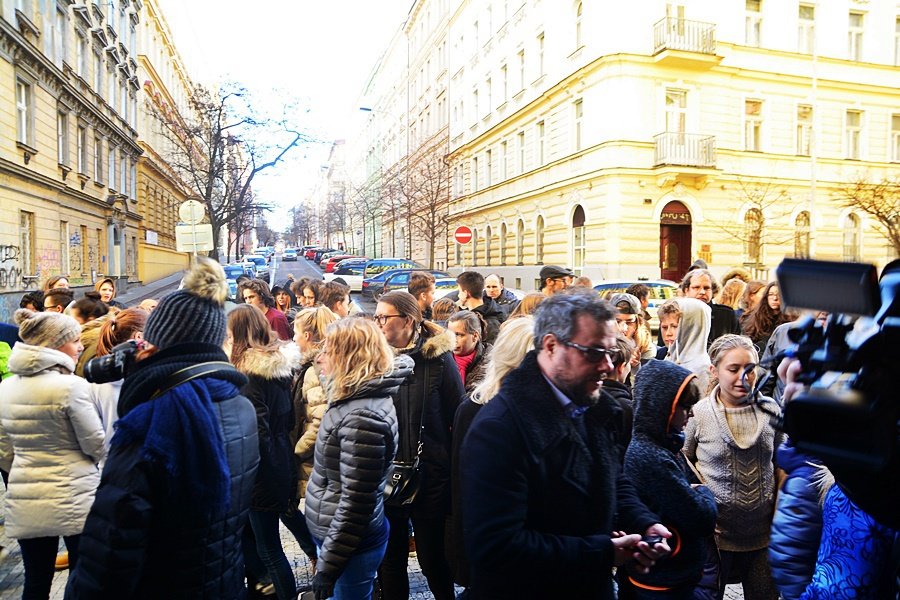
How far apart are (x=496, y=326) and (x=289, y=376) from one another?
321 cm

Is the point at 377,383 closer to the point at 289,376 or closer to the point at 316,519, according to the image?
the point at 316,519

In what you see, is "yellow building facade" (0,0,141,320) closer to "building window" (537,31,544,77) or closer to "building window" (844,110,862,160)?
"building window" (537,31,544,77)

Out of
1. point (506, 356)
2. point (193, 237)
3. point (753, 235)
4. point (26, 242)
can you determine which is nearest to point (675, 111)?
point (753, 235)

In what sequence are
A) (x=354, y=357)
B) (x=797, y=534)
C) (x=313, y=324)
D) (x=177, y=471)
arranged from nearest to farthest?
(x=797, y=534), (x=177, y=471), (x=354, y=357), (x=313, y=324)

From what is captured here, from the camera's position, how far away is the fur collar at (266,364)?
3.81 m

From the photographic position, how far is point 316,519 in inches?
125

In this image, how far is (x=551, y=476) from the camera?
7.28 feet

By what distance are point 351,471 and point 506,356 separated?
0.92 meters

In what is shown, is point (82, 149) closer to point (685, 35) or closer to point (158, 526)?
point (685, 35)

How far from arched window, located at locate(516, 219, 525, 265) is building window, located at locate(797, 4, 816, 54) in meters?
14.0

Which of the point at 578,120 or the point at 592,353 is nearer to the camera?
the point at 592,353

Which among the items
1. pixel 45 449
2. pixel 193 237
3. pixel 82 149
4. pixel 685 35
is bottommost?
pixel 45 449

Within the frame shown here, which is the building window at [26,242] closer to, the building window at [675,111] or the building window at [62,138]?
the building window at [62,138]

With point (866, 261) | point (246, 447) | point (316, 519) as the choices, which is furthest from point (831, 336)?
point (316, 519)
